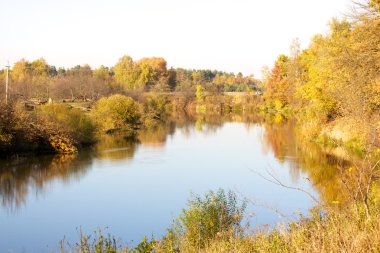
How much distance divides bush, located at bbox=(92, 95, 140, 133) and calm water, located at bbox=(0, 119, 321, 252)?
6.25 meters

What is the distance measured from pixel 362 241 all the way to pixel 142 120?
38.2 m

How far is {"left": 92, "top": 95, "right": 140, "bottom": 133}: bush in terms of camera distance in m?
34.0

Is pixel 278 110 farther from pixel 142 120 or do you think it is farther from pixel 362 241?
pixel 362 241

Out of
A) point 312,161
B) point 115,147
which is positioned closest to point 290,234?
point 312,161

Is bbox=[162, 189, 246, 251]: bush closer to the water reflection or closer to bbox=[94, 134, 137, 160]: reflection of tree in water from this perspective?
the water reflection

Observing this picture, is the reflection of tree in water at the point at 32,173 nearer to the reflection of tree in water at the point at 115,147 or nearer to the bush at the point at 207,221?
the reflection of tree in water at the point at 115,147

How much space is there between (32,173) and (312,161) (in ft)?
40.7

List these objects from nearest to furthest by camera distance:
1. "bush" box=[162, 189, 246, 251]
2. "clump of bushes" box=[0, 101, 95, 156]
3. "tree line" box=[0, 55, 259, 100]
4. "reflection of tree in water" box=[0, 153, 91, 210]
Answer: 1. "bush" box=[162, 189, 246, 251]
2. "reflection of tree in water" box=[0, 153, 91, 210]
3. "clump of bushes" box=[0, 101, 95, 156]
4. "tree line" box=[0, 55, 259, 100]

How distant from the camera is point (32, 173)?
59.0ft

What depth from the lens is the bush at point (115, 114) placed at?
3397 cm

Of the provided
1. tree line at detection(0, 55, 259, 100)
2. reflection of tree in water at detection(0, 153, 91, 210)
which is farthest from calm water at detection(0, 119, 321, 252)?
tree line at detection(0, 55, 259, 100)

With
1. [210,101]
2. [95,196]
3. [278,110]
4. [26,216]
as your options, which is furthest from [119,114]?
[210,101]

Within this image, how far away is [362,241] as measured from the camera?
14.2 feet

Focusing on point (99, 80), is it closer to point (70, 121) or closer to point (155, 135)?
point (155, 135)
